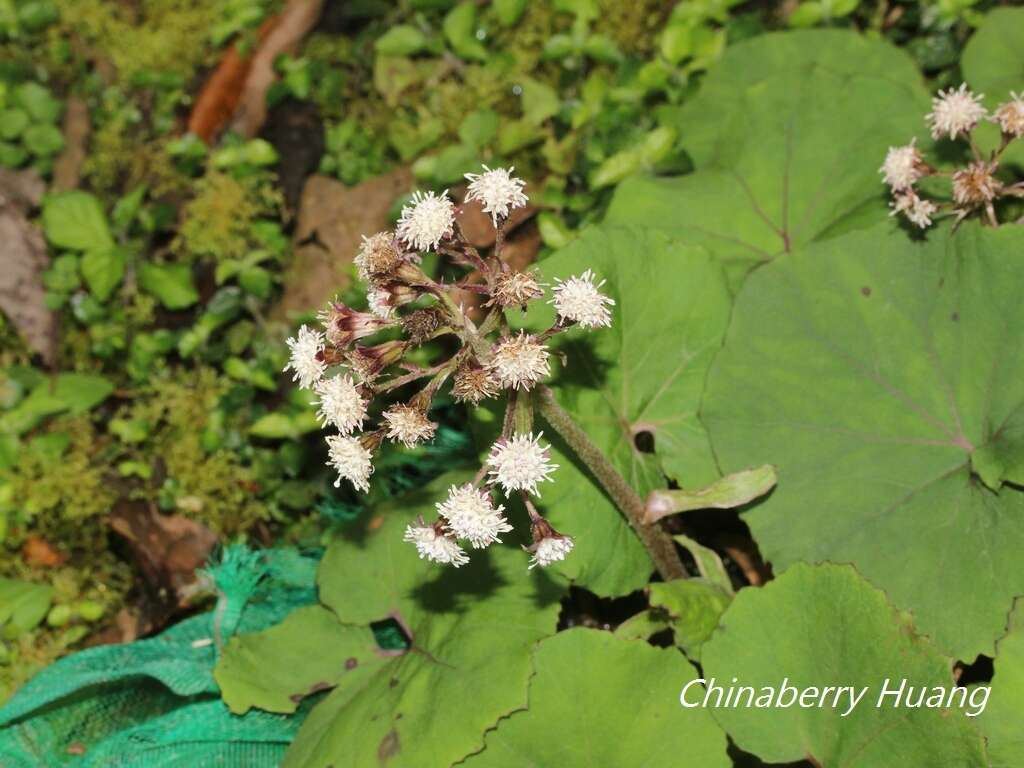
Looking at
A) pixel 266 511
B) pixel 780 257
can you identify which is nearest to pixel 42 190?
pixel 266 511

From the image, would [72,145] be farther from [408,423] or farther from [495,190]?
[408,423]

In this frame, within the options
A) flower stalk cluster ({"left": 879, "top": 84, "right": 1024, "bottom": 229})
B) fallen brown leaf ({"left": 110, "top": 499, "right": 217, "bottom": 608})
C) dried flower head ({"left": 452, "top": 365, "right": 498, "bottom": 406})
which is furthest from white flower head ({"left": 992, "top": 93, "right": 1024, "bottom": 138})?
fallen brown leaf ({"left": 110, "top": 499, "right": 217, "bottom": 608})

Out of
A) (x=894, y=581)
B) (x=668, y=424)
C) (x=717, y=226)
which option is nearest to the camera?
(x=894, y=581)

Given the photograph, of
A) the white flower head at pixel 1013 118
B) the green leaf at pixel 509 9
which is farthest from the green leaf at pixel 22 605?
the white flower head at pixel 1013 118

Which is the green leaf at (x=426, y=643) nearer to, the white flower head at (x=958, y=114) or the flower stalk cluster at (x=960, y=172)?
the flower stalk cluster at (x=960, y=172)

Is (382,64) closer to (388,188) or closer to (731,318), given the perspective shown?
(388,188)

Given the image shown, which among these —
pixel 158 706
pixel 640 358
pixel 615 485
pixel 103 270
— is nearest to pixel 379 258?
pixel 615 485

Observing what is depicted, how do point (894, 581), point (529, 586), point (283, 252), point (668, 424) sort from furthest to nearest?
1. point (283, 252)
2. point (668, 424)
3. point (529, 586)
4. point (894, 581)

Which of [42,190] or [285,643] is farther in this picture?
[42,190]
